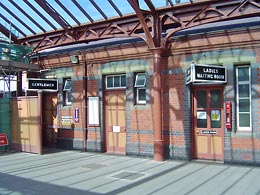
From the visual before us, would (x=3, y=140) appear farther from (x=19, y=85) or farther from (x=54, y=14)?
(x=54, y=14)

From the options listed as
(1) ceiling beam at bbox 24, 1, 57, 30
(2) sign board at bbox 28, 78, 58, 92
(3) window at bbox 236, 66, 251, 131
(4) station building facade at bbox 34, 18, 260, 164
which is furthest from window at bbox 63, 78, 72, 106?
(3) window at bbox 236, 66, 251, 131

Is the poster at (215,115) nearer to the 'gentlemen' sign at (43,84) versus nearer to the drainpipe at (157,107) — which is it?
the drainpipe at (157,107)

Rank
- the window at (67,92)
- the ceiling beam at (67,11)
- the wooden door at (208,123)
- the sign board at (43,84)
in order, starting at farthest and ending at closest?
the window at (67,92), the sign board at (43,84), the ceiling beam at (67,11), the wooden door at (208,123)

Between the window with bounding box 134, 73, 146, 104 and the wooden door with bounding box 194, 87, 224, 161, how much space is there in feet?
6.51

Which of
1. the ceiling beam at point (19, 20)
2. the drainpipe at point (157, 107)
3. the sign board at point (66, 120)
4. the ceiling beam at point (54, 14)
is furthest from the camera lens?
the sign board at point (66, 120)

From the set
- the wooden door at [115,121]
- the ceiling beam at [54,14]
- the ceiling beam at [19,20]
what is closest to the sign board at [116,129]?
the wooden door at [115,121]

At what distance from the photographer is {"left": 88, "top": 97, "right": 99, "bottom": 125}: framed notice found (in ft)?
43.5

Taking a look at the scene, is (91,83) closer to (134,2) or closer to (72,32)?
(72,32)

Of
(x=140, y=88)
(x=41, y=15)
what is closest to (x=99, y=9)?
(x=41, y=15)

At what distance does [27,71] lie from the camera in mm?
15211

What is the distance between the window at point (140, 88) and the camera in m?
12.2

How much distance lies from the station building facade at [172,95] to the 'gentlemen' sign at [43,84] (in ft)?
1.19

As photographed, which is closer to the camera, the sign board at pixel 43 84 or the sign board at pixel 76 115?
the sign board at pixel 43 84

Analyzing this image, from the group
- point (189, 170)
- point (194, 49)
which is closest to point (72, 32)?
point (194, 49)
